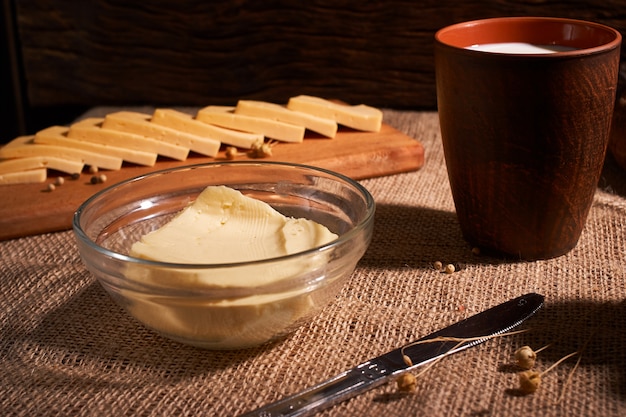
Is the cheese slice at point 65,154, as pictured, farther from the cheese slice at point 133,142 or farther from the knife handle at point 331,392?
the knife handle at point 331,392

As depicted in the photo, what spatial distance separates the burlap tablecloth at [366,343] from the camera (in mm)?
865

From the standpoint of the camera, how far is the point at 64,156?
5.14 feet

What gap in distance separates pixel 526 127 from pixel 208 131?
762mm

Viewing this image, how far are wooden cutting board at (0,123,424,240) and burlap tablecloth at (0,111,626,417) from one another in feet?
0.26

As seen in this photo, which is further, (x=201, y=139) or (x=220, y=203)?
(x=201, y=139)

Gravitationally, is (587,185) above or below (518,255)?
above

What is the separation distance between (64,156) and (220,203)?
66 centimetres

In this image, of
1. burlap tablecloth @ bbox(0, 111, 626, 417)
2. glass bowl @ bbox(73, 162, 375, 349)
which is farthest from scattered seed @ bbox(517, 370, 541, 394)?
glass bowl @ bbox(73, 162, 375, 349)

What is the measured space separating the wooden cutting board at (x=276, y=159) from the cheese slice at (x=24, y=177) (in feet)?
0.05

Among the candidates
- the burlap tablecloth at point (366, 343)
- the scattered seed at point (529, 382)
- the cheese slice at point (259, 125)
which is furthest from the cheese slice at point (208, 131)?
the scattered seed at point (529, 382)

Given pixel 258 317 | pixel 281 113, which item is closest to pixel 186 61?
pixel 281 113

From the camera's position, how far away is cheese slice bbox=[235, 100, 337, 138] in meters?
1.67

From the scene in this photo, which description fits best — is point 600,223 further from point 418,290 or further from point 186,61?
point 186,61

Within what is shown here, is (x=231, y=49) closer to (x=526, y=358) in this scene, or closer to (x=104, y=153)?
(x=104, y=153)
